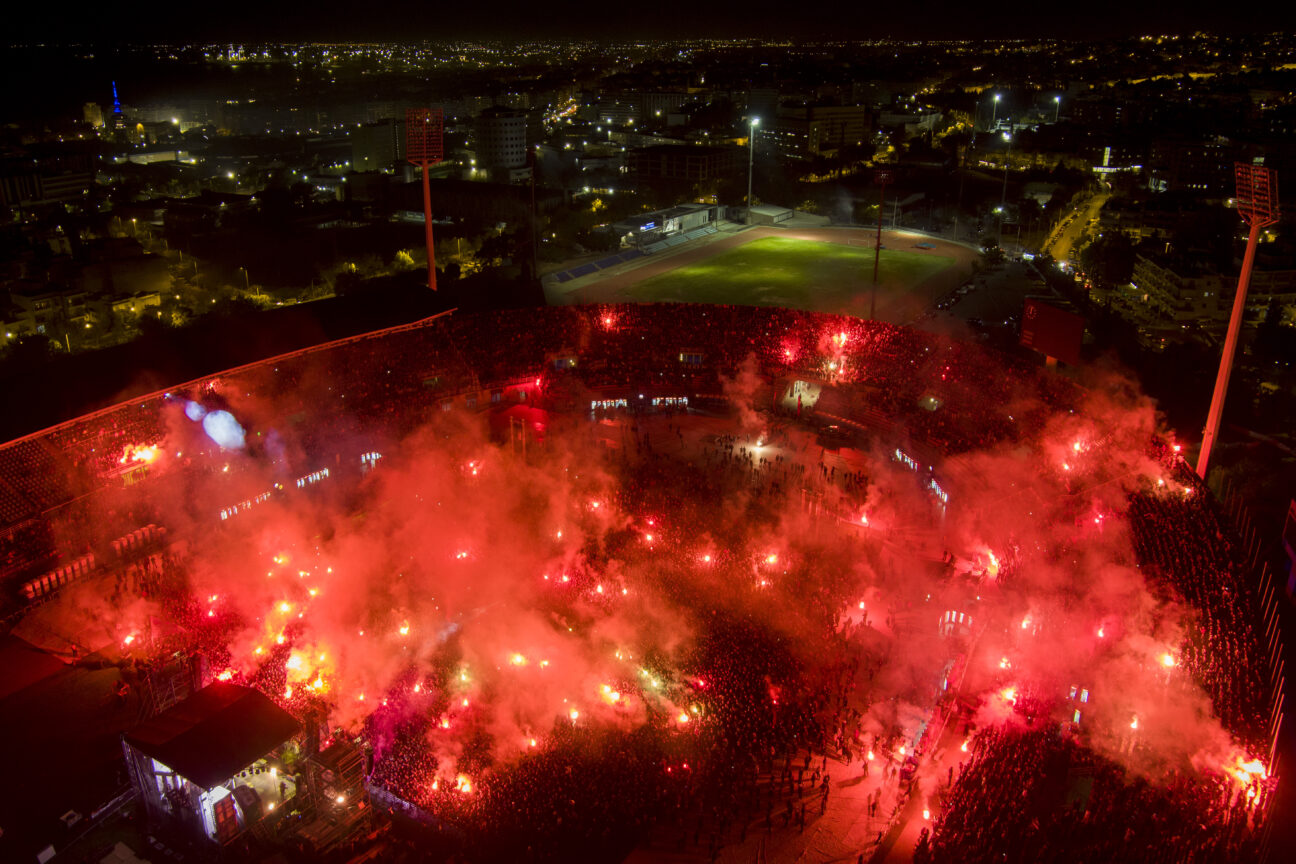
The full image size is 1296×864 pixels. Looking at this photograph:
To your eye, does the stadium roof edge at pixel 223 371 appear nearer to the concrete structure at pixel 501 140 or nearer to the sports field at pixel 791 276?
the sports field at pixel 791 276

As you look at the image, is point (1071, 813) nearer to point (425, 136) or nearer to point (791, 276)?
point (425, 136)

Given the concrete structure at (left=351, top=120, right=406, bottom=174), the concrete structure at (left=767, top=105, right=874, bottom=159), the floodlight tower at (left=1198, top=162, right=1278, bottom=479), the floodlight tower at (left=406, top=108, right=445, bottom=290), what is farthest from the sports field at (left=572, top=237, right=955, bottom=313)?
the concrete structure at (left=351, top=120, right=406, bottom=174)

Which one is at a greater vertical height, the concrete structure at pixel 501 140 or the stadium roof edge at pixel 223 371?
the concrete structure at pixel 501 140

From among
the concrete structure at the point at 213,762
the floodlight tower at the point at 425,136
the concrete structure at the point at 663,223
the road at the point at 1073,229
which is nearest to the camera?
the concrete structure at the point at 213,762

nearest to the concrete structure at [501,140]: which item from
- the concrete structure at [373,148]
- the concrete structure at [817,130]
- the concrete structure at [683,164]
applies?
the concrete structure at [373,148]

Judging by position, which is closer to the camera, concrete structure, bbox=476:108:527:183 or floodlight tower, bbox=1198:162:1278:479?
floodlight tower, bbox=1198:162:1278:479

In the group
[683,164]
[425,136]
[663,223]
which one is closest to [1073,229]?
[683,164]

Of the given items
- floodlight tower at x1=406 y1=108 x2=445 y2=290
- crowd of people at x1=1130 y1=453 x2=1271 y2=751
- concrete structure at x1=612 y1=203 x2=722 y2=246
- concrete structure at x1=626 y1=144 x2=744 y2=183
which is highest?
floodlight tower at x1=406 y1=108 x2=445 y2=290

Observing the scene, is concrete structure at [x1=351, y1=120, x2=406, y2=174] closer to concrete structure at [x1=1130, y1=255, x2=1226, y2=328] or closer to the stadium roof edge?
the stadium roof edge
